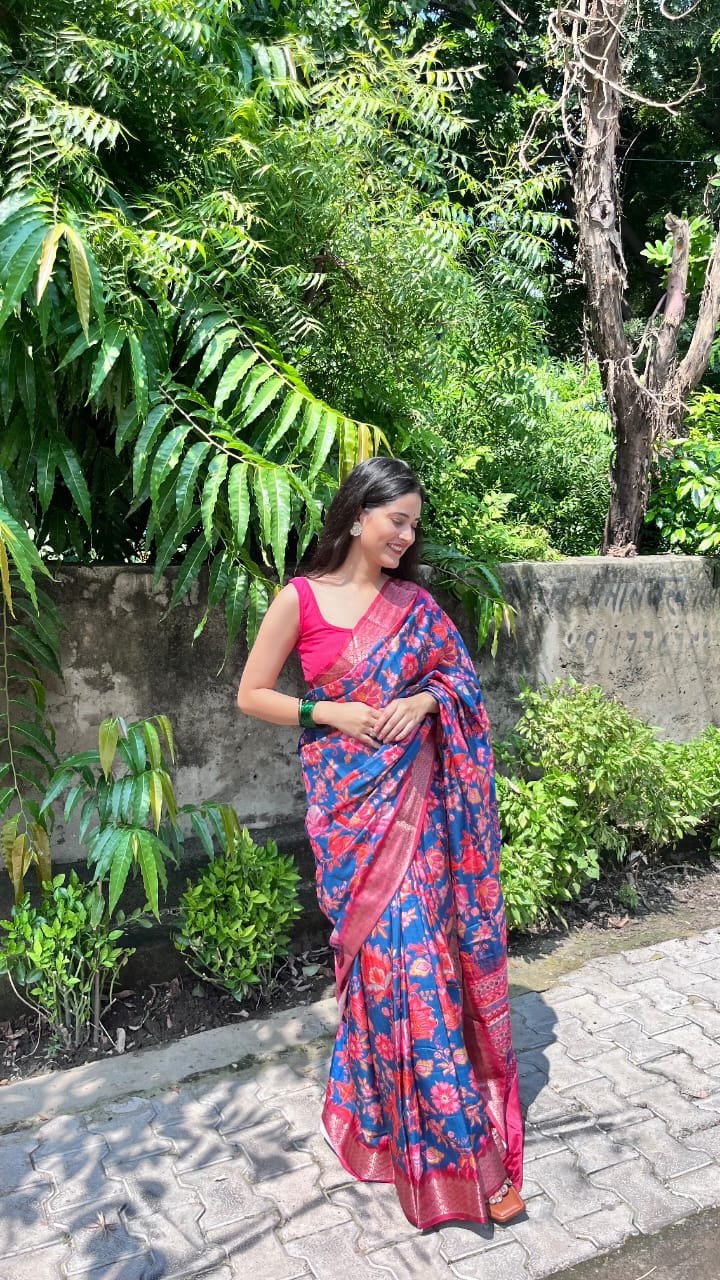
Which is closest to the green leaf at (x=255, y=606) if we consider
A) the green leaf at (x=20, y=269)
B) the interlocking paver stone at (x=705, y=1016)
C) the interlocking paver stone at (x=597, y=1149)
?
the green leaf at (x=20, y=269)

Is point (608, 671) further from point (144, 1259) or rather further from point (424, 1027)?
point (144, 1259)

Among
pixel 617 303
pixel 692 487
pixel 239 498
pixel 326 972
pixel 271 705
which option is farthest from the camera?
pixel 617 303

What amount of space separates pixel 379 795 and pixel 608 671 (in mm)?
2434

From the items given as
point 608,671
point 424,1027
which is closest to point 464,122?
point 608,671

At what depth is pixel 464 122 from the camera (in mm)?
3588

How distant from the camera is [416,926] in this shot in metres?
2.40

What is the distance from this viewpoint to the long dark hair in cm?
246

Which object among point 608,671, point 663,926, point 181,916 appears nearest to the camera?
point 181,916

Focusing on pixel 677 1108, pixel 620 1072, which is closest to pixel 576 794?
pixel 620 1072

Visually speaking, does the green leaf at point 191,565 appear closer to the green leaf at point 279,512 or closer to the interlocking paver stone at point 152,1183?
the green leaf at point 279,512

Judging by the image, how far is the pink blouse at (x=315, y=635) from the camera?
99.6 inches

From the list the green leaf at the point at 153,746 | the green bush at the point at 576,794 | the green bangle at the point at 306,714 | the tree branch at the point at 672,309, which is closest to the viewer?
the green bangle at the point at 306,714

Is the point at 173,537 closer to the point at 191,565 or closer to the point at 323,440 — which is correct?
the point at 191,565

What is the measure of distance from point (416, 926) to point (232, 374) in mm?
1747
